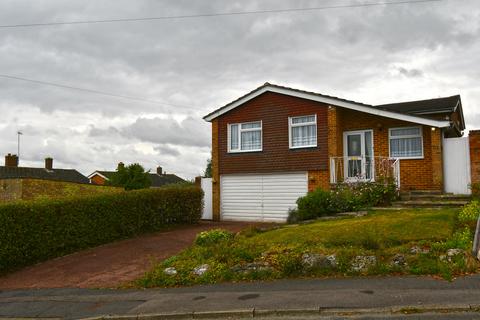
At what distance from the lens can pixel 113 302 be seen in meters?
9.33

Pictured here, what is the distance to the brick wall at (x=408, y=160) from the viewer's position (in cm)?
1722

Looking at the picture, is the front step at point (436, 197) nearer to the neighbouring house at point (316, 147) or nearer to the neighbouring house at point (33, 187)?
the neighbouring house at point (316, 147)

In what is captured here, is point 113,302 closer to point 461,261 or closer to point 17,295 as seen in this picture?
point 17,295

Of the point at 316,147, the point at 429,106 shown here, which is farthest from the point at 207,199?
the point at 429,106

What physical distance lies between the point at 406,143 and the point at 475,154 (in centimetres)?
256

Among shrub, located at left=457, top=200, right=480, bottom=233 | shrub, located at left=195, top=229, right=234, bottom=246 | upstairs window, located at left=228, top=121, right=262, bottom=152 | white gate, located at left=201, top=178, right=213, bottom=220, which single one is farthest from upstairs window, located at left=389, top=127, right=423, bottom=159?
white gate, located at left=201, top=178, right=213, bottom=220

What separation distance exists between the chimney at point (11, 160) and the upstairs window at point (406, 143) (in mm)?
39144

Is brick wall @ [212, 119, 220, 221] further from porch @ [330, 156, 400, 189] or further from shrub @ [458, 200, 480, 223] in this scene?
shrub @ [458, 200, 480, 223]

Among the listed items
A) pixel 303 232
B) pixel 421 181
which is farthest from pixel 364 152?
pixel 303 232

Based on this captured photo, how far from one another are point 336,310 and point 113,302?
178 inches

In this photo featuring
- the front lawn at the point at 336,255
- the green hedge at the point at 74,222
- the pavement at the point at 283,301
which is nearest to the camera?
the pavement at the point at 283,301

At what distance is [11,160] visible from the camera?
46.2 m

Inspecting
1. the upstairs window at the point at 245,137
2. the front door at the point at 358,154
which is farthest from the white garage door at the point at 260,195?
the front door at the point at 358,154

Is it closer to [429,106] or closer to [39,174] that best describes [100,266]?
[429,106]
